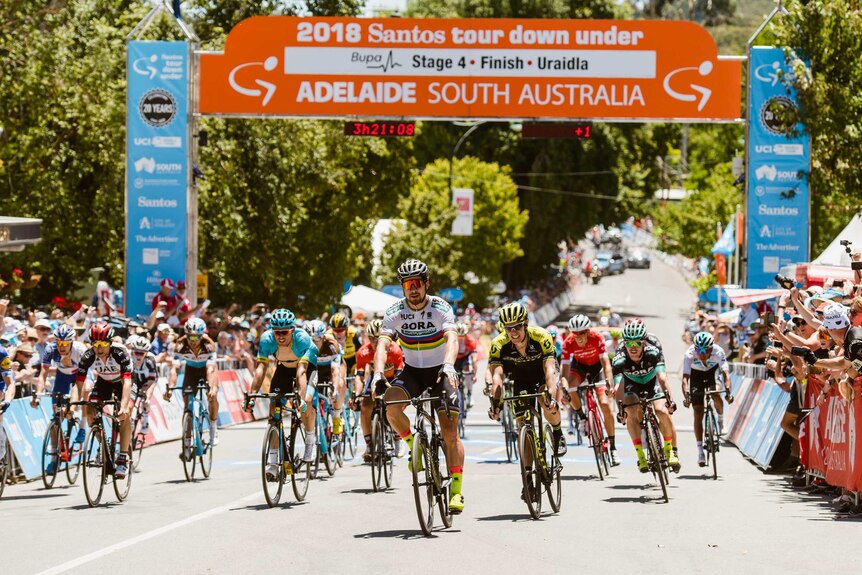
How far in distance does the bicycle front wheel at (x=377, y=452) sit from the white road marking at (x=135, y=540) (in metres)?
1.56

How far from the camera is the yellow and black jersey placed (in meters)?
13.5

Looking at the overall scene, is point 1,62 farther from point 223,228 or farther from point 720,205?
point 720,205

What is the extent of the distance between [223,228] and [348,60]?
853cm

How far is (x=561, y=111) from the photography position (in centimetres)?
2917

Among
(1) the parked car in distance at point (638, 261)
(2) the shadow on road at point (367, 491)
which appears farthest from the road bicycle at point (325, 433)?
(1) the parked car in distance at point (638, 261)

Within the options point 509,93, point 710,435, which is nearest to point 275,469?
point 710,435

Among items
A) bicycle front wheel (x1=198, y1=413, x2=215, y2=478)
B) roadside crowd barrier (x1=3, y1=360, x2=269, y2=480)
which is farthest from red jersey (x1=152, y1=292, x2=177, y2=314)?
bicycle front wheel (x1=198, y1=413, x2=215, y2=478)

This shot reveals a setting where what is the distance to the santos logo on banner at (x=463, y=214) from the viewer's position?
206ft

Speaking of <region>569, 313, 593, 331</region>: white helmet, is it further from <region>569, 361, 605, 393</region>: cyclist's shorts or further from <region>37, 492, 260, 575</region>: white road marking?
<region>37, 492, 260, 575</region>: white road marking

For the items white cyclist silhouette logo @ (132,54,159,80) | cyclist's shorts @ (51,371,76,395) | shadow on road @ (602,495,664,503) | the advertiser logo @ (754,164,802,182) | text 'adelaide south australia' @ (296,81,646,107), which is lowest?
shadow on road @ (602,495,664,503)

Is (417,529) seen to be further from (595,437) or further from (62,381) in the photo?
(62,381)

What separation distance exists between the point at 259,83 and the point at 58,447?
46.1 ft

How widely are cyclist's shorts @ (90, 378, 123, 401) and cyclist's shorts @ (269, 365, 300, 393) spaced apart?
1562 mm

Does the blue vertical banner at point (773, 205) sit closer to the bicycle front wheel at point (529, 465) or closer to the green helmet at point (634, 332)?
the green helmet at point (634, 332)
